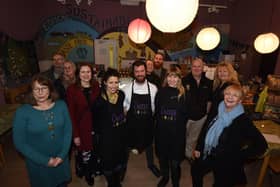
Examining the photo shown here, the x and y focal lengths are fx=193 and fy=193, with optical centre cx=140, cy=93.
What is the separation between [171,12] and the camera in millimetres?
1273

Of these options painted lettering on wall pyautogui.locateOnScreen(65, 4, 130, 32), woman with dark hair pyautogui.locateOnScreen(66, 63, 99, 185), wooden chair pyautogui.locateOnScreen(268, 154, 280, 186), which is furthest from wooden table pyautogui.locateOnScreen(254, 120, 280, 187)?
painted lettering on wall pyautogui.locateOnScreen(65, 4, 130, 32)

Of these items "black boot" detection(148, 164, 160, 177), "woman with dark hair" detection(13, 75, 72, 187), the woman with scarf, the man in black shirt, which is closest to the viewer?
"woman with dark hair" detection(13, 75, 72, 187)

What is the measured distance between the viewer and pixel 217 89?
97.3 inches

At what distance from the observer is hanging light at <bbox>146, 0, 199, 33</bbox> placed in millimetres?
1252

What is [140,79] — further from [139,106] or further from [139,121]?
[139,121]

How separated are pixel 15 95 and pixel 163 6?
3800 millimetres

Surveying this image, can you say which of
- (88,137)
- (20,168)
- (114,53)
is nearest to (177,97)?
(88,137)

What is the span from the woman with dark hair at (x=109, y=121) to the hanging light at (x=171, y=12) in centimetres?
82

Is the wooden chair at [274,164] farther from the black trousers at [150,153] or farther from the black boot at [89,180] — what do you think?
the black boot at [89,180]

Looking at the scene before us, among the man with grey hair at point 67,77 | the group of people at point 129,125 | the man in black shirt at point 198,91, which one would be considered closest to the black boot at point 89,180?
the group of people at point 129,125

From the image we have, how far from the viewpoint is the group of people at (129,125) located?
1700mm

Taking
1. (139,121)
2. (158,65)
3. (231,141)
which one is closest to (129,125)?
(139,121)

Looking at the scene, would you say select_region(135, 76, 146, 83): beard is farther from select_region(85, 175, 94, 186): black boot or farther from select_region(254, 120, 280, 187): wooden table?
select_region(254, 120, 280, 187): wooden table

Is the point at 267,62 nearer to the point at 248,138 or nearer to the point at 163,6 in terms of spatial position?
the point at 248,138
